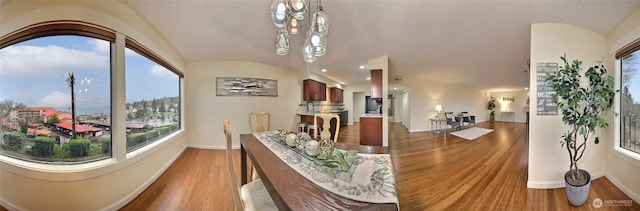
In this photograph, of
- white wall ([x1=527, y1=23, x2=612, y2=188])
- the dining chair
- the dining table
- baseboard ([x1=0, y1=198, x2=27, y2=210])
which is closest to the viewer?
the dining table

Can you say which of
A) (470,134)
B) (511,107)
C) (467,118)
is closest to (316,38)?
(470,134)

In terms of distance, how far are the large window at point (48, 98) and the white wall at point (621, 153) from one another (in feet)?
17.6

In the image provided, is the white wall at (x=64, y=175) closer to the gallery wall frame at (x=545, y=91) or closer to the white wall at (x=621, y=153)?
the gallery wall frame at (x=545, y=91)

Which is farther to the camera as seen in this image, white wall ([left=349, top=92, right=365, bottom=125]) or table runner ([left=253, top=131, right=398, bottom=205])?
white wall ([left=349, top=92, right=365, bottom=125])

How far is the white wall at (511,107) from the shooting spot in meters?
9.51

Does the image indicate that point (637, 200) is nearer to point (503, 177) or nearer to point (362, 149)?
point (503, 177)

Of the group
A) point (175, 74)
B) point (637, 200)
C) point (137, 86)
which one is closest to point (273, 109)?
point (175, 74)

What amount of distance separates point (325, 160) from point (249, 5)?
1.94m

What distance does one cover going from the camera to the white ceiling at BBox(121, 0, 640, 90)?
2.09 metres

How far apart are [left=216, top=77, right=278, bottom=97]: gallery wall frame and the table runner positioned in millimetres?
3513

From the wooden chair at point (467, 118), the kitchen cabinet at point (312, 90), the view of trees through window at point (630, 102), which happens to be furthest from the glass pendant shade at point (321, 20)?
the wooden chair at point (467, 118)

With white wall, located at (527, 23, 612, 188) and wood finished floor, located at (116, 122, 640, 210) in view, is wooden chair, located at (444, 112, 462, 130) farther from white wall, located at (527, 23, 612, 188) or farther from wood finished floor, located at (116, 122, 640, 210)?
white wall, located at (527, 23, 612, 188)

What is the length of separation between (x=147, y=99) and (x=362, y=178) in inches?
132

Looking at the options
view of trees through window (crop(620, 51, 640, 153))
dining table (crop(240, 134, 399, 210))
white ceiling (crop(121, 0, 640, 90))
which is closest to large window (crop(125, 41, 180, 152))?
white ceiling (crop(121, 0, 640, 90))
